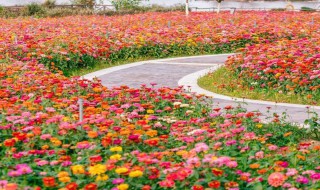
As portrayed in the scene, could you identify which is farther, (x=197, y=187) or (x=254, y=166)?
(x=254, y=166)

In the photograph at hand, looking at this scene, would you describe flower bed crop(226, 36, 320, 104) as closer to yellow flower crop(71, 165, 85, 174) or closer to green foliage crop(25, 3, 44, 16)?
yellow flower crop(71, 165, 85, 174)

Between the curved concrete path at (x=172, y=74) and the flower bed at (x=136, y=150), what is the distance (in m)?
2.21

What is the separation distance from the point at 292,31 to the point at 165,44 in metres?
5.30

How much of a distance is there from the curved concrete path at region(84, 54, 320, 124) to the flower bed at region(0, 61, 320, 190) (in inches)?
87.2

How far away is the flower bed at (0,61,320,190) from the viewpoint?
188 inches

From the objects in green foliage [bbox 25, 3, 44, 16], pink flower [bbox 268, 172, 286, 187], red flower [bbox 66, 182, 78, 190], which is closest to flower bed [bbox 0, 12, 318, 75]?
red flower [bbox 66, 182, 78, 190]

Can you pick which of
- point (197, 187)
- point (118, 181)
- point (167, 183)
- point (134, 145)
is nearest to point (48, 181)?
point (118, 181)

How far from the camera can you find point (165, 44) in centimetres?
1827

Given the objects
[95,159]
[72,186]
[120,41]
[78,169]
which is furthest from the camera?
[120,41]

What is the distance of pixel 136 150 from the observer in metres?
5.52

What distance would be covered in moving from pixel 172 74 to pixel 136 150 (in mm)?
8848

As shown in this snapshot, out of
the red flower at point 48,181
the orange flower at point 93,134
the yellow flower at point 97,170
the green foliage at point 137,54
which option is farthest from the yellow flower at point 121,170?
the green foliage at point 137,54

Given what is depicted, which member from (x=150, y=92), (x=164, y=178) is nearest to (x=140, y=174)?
(x=164, y=178)

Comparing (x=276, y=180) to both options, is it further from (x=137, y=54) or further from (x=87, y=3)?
(x=87, y=3)
